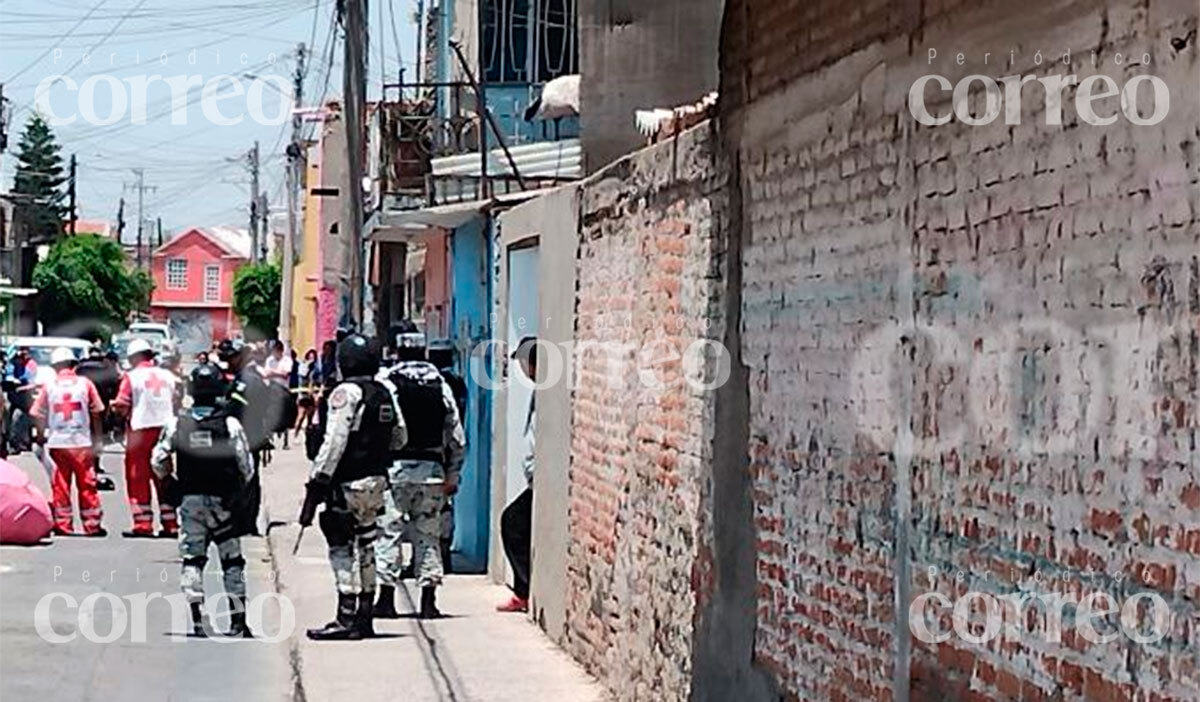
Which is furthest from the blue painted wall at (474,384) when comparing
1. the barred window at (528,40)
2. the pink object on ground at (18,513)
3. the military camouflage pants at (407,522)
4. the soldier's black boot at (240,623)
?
the barred window at (528,40)

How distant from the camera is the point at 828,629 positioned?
6680mm

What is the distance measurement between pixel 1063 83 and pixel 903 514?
1.58 metres

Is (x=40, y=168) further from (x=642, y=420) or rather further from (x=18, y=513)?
(x=642, y=420)

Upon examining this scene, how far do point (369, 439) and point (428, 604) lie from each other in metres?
1.48

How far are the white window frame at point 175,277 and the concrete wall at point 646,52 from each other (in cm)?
11956

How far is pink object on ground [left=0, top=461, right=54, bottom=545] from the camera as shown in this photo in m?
17.5

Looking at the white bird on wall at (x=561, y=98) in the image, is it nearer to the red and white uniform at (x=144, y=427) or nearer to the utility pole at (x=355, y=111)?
the red and white uniform at (x=144, y=427)

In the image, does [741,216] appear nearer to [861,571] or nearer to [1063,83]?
[861,571]

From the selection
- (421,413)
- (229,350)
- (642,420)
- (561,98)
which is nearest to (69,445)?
(229,350)

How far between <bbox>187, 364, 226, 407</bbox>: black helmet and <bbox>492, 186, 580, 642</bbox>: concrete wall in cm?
214

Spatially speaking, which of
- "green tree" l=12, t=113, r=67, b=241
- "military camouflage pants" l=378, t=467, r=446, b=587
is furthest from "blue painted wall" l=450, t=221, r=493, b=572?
"green tree" l=12, t=113, r=67, b=241

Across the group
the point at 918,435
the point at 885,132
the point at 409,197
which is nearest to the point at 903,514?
the point at 918,435

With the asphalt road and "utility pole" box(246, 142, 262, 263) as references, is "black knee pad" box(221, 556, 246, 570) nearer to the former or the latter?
the asphalt road

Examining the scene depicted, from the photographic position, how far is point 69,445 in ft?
61.6
